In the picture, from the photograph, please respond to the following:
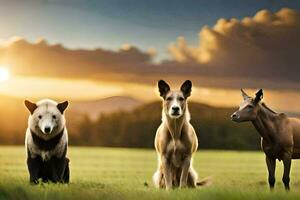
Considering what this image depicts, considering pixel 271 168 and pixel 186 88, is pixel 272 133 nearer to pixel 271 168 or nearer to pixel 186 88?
pixel 271 168

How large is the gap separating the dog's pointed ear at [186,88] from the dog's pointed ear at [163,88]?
0.12 metres

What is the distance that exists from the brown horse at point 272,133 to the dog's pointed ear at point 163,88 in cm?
64

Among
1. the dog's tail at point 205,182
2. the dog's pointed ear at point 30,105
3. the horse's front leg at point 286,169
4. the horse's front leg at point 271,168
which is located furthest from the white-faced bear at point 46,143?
the horse's front leg at point 286,169

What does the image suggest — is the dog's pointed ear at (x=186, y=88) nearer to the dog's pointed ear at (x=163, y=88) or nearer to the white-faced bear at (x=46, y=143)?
the dog's pointed ear at (x=163, y=88)

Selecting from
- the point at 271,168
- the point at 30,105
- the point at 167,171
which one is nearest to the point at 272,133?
the point at 271,168

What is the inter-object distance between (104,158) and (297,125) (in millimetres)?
2691

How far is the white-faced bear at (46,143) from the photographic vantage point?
722 cm

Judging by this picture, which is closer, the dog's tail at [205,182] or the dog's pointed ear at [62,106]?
the dog's pointed ear at [62,106]

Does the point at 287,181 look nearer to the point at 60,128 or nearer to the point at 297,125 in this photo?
the point at 297,125

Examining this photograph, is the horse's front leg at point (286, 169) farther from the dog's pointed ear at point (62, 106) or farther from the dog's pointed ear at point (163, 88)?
the dog's pointed ear at point (62, 106)

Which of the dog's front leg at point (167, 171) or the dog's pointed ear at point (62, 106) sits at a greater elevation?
the dog's pointed ear at point (62, 106)

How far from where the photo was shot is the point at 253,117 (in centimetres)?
716

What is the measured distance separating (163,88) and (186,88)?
184 mm

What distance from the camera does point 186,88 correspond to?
6.91 metres
